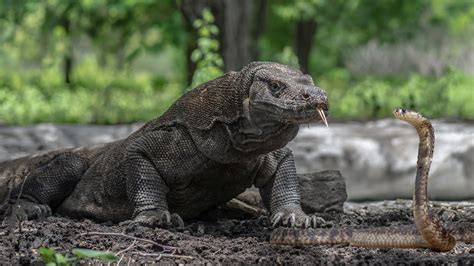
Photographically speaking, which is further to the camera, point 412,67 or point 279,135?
point 412,67

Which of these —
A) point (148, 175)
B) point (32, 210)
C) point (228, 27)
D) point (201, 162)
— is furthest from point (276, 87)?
point (228, 27)

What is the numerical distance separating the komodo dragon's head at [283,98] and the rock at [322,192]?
150 cm

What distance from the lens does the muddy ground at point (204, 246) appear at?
16.4 ft

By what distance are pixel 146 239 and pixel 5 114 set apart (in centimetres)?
1075

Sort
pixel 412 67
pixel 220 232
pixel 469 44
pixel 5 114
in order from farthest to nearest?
pixel 469 44, pixel 412 67, pixel 5 114, pixel 220 232

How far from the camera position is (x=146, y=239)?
5.44 meters

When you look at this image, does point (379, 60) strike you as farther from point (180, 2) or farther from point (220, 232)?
point (220, 232)

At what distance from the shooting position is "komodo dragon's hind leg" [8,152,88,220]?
7207mm

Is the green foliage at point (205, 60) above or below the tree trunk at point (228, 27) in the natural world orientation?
below

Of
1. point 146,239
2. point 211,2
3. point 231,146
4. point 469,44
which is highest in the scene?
point 469,44

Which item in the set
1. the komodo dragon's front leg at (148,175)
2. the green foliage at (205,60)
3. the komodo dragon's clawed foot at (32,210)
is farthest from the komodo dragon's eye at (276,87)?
the green foliage at (205,60)

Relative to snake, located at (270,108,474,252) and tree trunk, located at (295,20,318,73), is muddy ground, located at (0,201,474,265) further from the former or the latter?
tree trunk, located at (295,20,318,73)

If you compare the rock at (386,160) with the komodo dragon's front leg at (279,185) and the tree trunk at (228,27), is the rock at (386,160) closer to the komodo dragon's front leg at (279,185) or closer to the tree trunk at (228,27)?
the tree trunk at (228,27)

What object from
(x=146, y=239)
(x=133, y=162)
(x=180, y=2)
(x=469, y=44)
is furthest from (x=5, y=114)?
(x=469, y=44)
